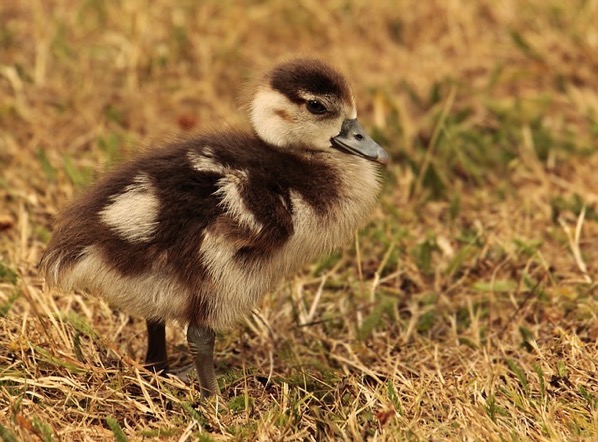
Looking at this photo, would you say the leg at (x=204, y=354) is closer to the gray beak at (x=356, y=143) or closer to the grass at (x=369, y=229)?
the grass at (x=369, y=229)

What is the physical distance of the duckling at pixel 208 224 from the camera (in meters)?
2.54

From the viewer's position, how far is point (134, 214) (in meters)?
2.52

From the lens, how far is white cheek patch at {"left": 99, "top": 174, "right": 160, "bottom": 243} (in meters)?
2.52

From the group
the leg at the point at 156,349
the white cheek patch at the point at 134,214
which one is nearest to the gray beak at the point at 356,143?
the white cheek patch at the point at 134,214

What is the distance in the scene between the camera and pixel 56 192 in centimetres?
388

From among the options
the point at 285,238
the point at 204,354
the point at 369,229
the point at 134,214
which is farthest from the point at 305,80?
the point at 369,229

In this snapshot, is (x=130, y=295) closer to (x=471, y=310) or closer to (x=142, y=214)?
(x=142, y=214)

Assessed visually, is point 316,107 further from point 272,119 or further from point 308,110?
point 272,119

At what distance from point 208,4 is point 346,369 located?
9.10 feet

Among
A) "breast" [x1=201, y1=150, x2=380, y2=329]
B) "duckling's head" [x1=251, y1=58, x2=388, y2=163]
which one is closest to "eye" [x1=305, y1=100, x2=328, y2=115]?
"duckling's head" [x1=251, y1=58, x2=388, y2=163]

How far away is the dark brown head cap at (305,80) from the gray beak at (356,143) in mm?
93

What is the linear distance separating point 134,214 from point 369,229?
1.40 meters

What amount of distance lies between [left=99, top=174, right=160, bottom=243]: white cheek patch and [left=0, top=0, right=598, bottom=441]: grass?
39 centimetres

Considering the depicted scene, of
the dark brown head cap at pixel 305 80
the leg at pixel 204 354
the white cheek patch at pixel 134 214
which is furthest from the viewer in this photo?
the dark brown head cap at pixel 305 80
